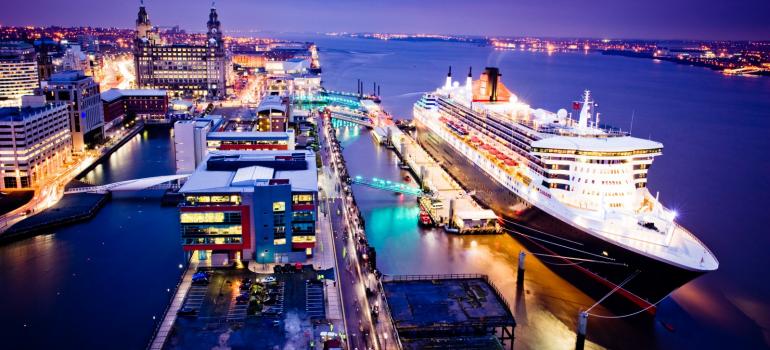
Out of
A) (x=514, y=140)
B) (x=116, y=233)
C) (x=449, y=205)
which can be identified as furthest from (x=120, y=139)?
(x=514, y=140)

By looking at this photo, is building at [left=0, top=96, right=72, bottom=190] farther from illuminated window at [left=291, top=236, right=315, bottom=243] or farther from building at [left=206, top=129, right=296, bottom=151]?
illuminated window at [left=291, top=236, right=315, bottom=243]

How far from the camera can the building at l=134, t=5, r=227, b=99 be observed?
74188 mm

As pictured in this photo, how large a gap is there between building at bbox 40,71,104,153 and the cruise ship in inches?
1200

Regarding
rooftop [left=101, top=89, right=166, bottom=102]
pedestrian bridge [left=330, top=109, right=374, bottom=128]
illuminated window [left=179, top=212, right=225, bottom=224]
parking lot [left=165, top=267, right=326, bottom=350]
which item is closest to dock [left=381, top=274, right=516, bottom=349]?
parking lot [left=165, top=267, right=326, bottom=350]

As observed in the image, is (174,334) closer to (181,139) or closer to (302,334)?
(302,334)

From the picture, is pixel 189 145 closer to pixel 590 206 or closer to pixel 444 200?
pixel 444 200

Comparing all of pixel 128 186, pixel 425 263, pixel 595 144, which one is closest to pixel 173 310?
pixel 425 263

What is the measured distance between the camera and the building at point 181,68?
243 feet

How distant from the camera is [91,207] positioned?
30.7 m

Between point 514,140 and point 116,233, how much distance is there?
19.9 metres

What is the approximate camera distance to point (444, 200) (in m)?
32.9

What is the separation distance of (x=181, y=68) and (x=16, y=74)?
18.6 meters

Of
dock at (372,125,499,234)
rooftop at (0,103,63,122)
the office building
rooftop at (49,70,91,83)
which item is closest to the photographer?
dock at (372,125,499,234)

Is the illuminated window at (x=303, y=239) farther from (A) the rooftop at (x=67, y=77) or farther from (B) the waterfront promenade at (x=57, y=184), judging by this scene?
(A) the rooftop at (x=67, y=77)
